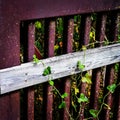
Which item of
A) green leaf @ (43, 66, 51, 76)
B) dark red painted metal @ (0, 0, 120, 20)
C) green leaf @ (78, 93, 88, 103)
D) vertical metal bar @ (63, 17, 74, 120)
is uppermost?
dark red painted metal @ (0, 0, 120, 20)

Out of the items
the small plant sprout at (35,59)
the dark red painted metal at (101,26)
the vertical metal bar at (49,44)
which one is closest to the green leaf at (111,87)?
the dark red painted metal at (101,26)

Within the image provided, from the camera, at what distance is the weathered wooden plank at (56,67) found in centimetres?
229

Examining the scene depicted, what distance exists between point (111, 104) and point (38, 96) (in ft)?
2.78

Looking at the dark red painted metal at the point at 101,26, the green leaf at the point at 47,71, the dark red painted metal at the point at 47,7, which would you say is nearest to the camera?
the dark red painted metal at the point at 47,7

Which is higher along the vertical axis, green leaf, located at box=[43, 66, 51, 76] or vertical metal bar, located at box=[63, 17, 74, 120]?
vertical metal bar, located at box=[63, 17, 74, 120]

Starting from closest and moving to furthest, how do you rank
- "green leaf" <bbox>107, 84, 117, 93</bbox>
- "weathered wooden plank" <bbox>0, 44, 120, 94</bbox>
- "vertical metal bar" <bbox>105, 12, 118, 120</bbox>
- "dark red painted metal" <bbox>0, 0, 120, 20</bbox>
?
1. "dark red painted metal" <bbox>0, 0, 120, 20</bbox>
2. "weathered wooden plank" <bbox>0, 44, 120, 94</bbox>
3. "vertical metal bar" <bbox>105, 12, 118, 120</bbox>
4. "green leaf" <bbox>107, 84, 117, 93</bbox>

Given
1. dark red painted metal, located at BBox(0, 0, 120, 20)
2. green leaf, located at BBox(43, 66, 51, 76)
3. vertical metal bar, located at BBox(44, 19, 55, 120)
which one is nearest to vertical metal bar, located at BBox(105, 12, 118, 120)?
dark red painted metal, located at BBox(0, 0, 120, 20)

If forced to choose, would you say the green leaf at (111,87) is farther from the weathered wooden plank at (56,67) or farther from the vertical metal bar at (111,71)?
the weathered wooden plank at (56,67)

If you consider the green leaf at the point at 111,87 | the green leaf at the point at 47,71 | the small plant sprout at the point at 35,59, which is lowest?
the green leaf at the point at 111,87

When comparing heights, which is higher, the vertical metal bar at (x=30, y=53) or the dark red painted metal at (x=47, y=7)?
the dark red painted metal at (x=47, y=7)

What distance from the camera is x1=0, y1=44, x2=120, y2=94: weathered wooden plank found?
90.3 inches

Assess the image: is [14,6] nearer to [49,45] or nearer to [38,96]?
[49,45]

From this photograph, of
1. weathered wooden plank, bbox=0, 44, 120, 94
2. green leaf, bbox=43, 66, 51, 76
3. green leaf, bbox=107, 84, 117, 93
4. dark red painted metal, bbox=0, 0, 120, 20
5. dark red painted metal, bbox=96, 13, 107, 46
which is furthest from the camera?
green leaf, bbox=107, 84, 117, 93

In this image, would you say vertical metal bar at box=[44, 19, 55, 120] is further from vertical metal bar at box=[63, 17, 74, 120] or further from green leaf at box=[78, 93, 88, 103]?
green leaf at box=[78, 93, 88, 103]
